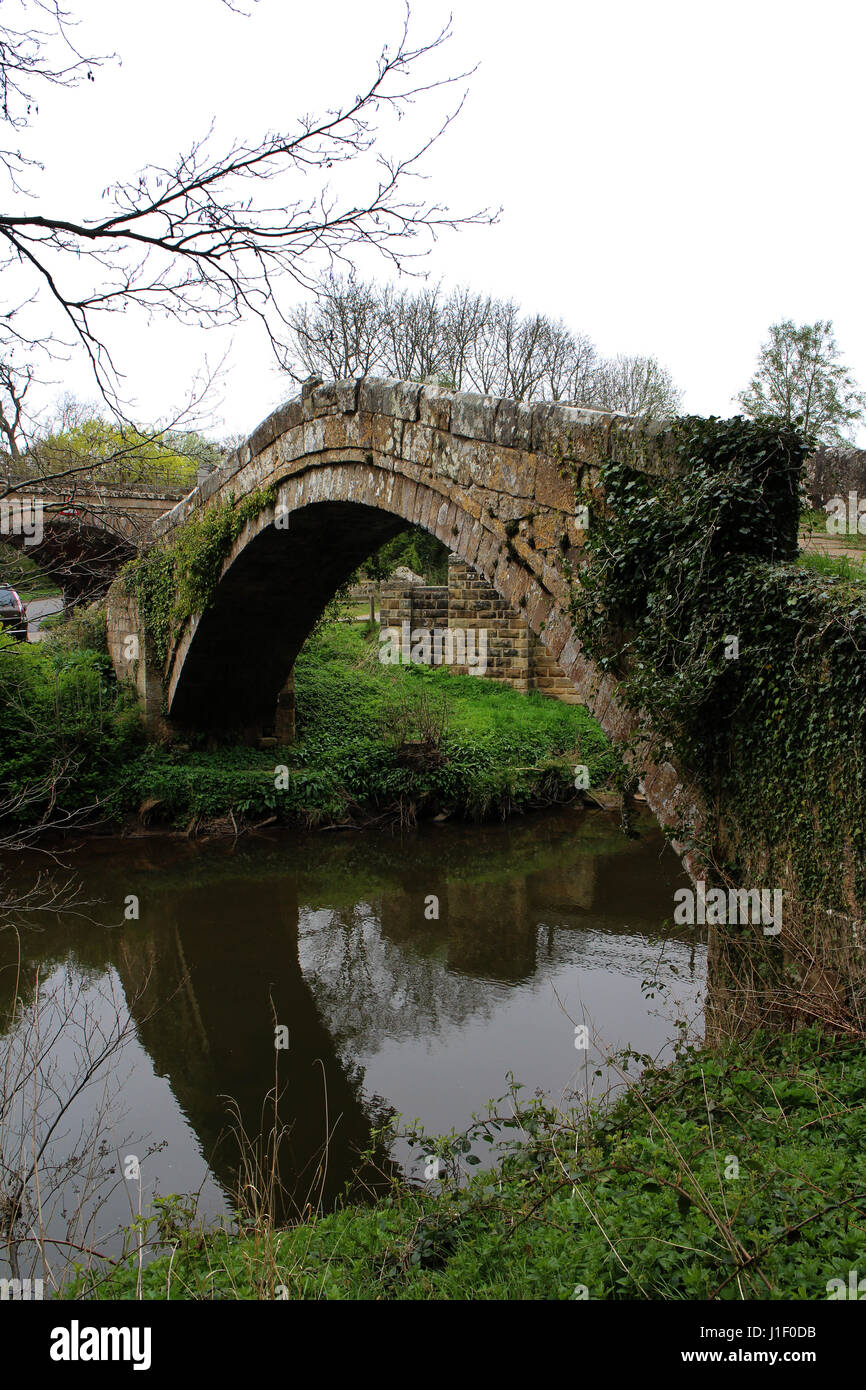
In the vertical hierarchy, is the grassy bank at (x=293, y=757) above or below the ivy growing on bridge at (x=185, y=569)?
below

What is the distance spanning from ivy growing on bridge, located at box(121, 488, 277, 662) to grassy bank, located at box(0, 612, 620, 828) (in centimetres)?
102

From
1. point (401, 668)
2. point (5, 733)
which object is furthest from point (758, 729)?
point (401, 668)

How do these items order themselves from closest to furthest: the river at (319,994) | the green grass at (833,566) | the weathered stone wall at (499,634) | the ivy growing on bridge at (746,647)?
the ivy growing on bridge at (746,647) < the green grass at (833,566) < the river at (319,994) < the weathered stone wall at (499,634)

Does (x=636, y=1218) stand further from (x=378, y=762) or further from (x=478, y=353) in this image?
(x=478, y=353)

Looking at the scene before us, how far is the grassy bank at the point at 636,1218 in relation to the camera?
96.0 inches

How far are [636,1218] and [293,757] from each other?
30.3 feet

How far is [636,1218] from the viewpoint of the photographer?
271 centimetres

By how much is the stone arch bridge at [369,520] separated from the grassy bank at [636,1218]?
1.55 meters

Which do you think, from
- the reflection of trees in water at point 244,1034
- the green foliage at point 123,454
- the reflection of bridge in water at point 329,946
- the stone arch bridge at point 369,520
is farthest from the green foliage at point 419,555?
the green foliage at point 123,454

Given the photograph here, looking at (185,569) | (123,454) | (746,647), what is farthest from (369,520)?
(123,454)

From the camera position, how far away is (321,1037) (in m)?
6.17

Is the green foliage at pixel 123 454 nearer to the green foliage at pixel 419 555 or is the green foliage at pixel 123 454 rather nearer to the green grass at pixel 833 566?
the green grass at pixel 833 566

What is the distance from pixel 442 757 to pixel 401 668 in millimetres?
3739
